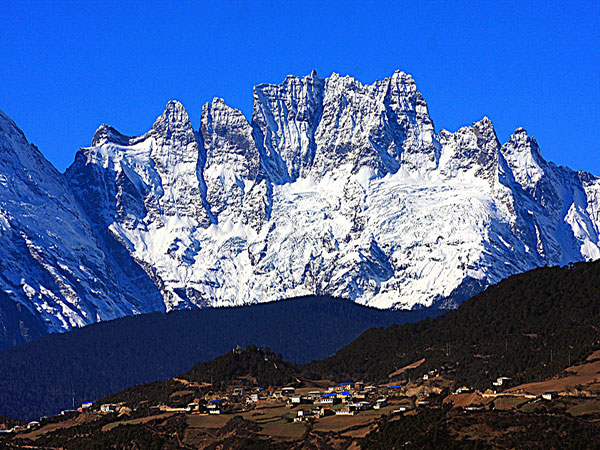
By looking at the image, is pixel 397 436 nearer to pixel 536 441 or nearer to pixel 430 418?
pixel 430 418

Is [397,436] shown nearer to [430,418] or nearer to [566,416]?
[430,418]

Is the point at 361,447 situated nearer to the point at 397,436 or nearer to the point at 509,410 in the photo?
the point at 397,436

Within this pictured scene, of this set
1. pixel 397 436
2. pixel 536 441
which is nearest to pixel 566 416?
pixel 536 441

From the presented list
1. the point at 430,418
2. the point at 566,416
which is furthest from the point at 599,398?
the point at 430,418

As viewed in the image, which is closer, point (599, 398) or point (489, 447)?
point (489, 447)

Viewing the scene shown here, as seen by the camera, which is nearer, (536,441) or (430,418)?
(536,441)

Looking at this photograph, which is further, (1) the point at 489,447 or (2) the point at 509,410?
(2) the point at 509,410

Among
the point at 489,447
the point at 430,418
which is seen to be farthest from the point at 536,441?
the point at 430,418
